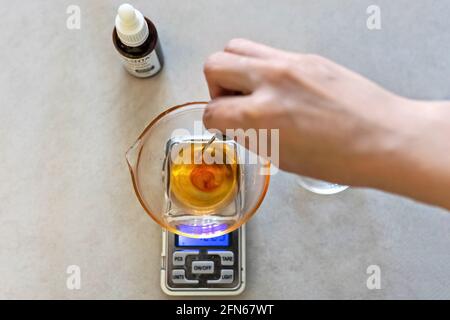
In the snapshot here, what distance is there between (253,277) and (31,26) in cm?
45

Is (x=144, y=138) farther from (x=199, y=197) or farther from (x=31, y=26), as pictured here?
(x=31, y=26)

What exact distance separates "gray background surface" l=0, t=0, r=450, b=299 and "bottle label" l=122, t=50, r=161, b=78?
0.06 ft

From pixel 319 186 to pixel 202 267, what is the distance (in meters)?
0.18

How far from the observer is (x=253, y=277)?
0.65m

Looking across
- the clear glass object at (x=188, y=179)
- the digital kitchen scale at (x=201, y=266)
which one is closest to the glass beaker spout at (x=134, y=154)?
the clear glass object at (x=188, y=179)

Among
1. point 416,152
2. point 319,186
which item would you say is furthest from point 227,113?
point 319,186

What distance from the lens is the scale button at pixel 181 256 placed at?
0.64 m

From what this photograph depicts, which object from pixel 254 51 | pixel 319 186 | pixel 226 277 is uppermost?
pixel 254 51

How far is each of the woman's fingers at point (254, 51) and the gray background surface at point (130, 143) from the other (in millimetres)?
239

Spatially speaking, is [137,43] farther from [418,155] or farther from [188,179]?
[418,155]

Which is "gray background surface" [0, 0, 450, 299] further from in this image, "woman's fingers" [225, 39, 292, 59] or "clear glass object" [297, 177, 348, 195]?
"woman's fingers" [225, 39, 292, 59]

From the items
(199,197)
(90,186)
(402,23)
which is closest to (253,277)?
(199,197)

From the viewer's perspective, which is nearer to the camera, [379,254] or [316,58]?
[316,58]

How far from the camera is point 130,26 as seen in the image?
0.60 metres
